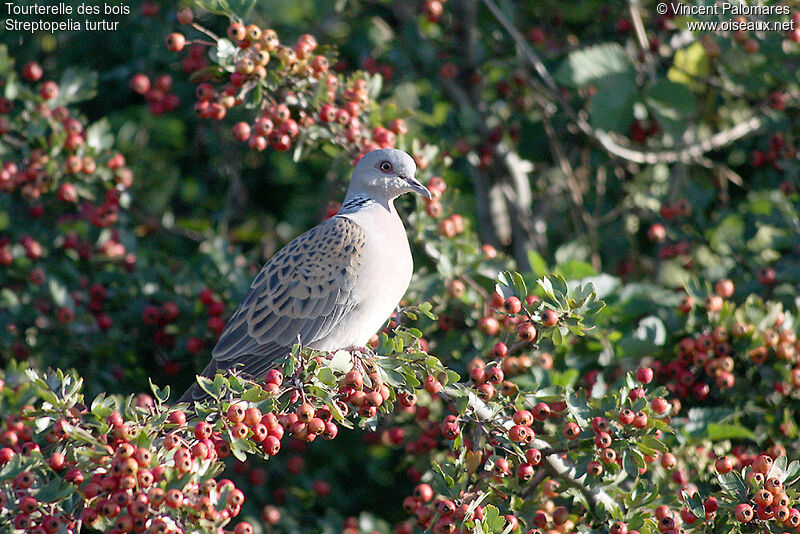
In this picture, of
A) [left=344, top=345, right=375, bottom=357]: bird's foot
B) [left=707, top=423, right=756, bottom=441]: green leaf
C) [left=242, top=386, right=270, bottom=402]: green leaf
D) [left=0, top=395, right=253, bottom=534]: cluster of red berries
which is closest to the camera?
[left=0, top=395, right=253, bottom=534]: cluster of red berries

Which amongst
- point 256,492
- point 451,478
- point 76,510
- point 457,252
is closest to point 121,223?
point 256,492

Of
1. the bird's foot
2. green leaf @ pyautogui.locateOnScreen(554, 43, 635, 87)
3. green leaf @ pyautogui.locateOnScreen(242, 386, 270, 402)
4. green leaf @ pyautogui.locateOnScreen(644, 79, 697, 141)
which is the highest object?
green leaf @ pyautogui.locateOnScreen(554, 43, 635, 87)

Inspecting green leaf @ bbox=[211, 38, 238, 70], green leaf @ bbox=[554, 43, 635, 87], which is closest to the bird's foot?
green leaf @ bbox=[211, 38, 238, 70]

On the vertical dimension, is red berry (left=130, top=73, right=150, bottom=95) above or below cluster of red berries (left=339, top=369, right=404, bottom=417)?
above

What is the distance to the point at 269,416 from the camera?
233 centimetres

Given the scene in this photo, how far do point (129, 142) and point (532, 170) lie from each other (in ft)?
7.06

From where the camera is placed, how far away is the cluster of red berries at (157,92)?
13.0 ft

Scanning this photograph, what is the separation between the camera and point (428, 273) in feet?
11.5

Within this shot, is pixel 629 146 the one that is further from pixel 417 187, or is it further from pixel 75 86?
pixel 75 86

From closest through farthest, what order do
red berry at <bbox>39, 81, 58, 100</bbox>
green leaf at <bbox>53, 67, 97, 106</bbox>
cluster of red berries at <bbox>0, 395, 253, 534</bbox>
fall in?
cluster of red berries at <bbox>0, 395, 253, 534</bbox>, red berry at <bbox>39, 81, 58, 100</bbox>, green leaf at <bbox>53, 67, 97, 106</bbox>

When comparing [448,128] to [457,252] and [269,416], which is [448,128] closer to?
[457,252]

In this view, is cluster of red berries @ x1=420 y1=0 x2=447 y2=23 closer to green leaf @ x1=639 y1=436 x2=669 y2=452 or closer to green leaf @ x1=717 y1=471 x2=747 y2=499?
green leaf @ x1=639 y1=436 x2=669 y2=452

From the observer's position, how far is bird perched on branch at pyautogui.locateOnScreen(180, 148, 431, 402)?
10.1 feet

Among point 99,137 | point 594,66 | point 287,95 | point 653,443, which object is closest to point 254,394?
point 653,443
